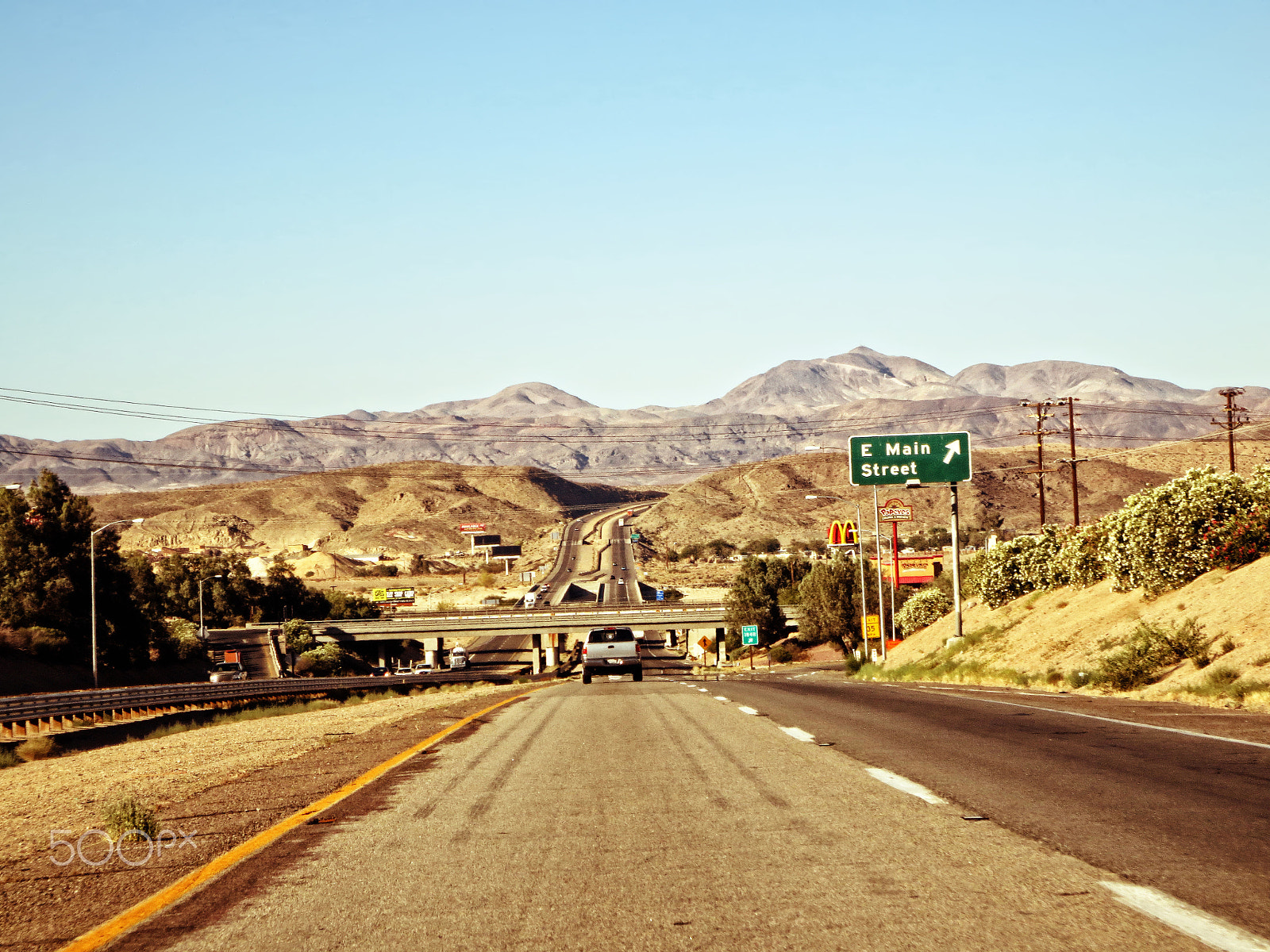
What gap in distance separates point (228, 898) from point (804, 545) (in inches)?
7345

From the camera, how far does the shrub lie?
30.2 feet

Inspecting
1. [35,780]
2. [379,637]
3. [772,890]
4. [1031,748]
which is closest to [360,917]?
[772,890]

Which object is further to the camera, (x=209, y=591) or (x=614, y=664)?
(x=209, y=591)

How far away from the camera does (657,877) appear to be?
265 inches

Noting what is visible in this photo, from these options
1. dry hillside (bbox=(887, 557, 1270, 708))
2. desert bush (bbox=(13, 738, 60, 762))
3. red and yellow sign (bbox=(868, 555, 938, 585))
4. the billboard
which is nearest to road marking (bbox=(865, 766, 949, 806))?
dry hillside (bbox=(887, 557, 1270, 708))

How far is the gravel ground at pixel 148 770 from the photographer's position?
36.3ft

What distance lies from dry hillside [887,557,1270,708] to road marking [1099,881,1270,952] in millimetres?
13355

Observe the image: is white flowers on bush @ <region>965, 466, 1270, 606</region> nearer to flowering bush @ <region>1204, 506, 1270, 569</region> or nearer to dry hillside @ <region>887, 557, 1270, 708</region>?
flowering bush @ <region>1204, 506, 1270, 569</region>

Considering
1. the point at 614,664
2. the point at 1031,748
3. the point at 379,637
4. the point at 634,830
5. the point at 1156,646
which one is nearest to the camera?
the point at 634,830

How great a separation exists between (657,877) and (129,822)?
16.3ft

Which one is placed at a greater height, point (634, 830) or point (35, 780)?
point (634, 830)

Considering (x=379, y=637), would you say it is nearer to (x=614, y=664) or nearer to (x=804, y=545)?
(x=614, y=664)

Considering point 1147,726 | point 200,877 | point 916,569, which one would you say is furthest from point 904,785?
point 916,569

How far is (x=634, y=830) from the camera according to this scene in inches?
324
